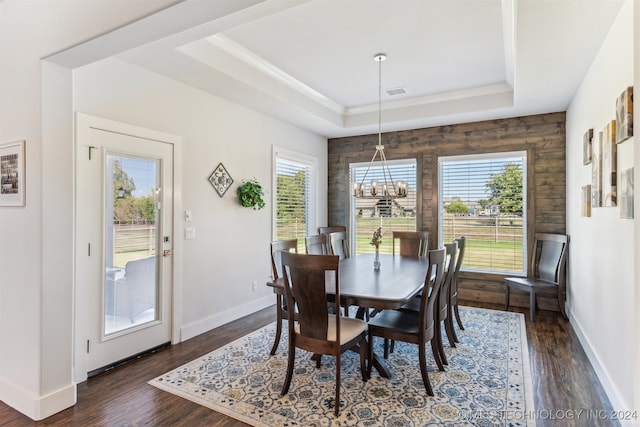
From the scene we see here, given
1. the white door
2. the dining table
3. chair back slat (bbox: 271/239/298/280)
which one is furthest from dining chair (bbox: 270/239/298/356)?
the white door

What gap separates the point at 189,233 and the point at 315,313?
195cm

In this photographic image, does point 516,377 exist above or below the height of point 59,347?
below

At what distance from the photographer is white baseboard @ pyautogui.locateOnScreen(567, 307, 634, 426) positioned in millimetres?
2314

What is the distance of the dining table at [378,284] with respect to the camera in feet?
8.23

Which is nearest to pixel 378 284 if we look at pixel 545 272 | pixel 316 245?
pixel 316 245

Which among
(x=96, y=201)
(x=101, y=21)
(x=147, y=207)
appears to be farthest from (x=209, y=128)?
(x=101, y=21)

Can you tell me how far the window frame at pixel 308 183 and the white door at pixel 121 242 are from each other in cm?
169

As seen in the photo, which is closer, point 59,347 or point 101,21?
point 101,21

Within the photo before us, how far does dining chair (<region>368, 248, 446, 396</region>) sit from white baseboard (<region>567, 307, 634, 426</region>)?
1.14 metres

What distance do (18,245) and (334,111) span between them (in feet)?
13.6

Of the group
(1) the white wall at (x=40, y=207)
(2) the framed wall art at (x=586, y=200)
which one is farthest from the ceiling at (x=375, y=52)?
(2) the framed wall art at (x=586, y=200)

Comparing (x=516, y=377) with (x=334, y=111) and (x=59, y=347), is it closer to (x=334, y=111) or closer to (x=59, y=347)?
(x=59, y=347)

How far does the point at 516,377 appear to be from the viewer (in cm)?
284

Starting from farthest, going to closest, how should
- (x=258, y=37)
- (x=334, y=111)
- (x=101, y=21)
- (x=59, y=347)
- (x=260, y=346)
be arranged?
(x=334, y=111)
(x=260, y=346)
(x=258, y=37)
(x=59, y=347)
(x=101, y=21)
